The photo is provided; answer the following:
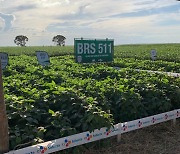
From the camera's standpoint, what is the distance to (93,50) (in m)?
11.8

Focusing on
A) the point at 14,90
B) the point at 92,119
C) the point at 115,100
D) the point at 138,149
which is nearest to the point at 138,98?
the point at 115,100

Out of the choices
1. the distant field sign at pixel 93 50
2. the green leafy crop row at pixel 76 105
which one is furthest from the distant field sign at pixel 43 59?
the green leafy crop row at pixel 76 105

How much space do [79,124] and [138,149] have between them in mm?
1222

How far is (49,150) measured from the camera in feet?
13.1

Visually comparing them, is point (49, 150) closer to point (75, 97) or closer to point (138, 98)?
point (75, 97)

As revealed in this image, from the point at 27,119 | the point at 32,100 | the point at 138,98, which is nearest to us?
the point at 27,119

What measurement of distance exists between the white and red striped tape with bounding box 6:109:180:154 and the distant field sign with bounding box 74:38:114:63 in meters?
6.02

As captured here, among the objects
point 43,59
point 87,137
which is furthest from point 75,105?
point 43,59

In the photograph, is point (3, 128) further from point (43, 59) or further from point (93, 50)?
point (93, 50)

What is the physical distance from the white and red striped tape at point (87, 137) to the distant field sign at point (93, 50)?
6.02m

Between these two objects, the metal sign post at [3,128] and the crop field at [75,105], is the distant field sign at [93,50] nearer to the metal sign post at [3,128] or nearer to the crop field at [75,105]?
the crop field at [75,105]

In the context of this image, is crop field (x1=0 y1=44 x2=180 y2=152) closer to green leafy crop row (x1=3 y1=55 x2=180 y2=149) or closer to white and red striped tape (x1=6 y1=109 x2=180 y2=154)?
green leafy crop row (x1=3 y1=55 x2=180 y2=149)

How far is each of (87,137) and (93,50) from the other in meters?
7.64

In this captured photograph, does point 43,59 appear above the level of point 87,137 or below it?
above
